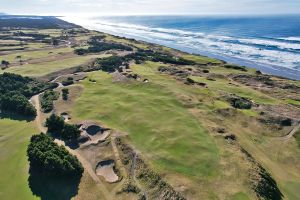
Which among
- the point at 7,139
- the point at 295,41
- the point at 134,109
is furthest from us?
the point at 295,41

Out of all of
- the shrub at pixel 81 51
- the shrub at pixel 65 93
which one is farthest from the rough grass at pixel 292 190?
the shrub at pixel 81 51

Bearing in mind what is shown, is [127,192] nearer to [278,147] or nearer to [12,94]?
[278,147]

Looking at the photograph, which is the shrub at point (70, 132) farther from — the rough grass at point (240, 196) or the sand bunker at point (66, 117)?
the rough grass at point (240, 196)

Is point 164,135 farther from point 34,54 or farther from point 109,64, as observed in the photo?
point 34,54

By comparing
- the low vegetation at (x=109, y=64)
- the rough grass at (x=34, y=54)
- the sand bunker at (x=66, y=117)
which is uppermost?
the sand bunker at (x=66, y=117)

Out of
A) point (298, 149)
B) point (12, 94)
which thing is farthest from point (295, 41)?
point (12, 94)
